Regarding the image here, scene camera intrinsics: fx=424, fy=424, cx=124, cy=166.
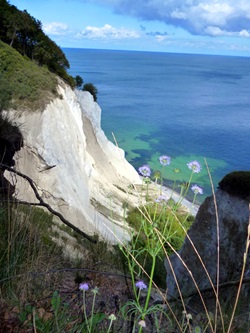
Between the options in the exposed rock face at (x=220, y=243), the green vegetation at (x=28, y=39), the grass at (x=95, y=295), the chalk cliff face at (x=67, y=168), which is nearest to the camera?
the grass at (x=95, y=295)

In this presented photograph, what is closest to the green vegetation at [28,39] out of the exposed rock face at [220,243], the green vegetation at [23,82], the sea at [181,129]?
A: the green vegetation at [23,82]

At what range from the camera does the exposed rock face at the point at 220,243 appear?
664cm

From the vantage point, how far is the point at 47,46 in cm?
3244

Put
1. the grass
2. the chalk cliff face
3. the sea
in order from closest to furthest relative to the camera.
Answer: the grass < the chalk cliff face < the sea

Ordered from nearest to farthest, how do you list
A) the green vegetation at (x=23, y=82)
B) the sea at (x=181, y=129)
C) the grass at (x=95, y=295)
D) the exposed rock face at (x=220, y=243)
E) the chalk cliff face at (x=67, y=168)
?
the grass at (x=95, y=295) < the exposed rock face at (x=220, y=243) < the chalk cliff face at (x=67, y=168) < the green vegetation at (x=23, y=82) < the sea at (x=181, y=129)

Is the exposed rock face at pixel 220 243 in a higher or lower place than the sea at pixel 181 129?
higher

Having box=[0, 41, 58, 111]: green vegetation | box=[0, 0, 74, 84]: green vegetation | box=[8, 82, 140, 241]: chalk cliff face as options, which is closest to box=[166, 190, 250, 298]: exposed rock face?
box=[8, 82, 140, 241]: chalk cliff face

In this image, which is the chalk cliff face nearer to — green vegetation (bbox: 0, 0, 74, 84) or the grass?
green vegetation (bbox: 0, 0, 74, 84)

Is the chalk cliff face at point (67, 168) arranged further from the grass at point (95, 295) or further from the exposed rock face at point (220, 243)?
the grass at point (95, 295)

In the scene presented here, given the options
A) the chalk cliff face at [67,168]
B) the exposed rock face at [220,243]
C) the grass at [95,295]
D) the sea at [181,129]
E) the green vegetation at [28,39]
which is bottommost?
the sea at [181,129]

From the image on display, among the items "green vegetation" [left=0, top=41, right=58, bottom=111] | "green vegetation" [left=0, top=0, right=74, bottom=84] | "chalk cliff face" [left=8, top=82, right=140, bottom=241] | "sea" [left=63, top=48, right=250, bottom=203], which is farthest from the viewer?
"sea" [left=63, top=48, right=250, bottom=203]

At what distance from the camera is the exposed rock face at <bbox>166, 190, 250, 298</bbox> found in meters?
6.64

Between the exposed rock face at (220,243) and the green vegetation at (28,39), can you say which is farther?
the green vegetation at (28,39)

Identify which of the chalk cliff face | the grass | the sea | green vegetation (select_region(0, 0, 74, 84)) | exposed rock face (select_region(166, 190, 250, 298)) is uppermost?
green vegetation (select_region(0, 0, 74, 84))
